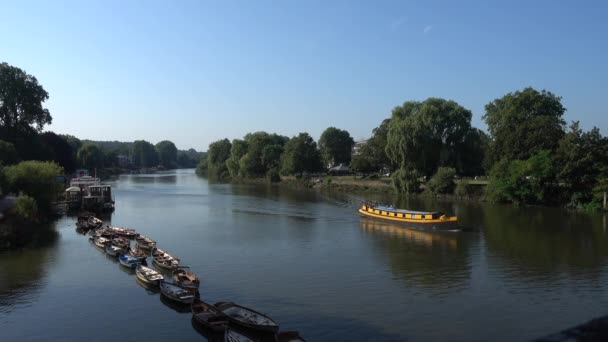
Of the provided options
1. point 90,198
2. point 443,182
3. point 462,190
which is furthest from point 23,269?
point 443,182

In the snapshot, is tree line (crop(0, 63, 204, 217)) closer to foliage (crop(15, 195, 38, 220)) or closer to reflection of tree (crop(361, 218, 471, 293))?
foliage (crop(15, 195, 38, 220))

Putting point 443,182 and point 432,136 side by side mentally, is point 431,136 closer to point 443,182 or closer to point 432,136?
point 432,136

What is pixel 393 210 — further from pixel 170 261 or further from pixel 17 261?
pixel 17 261

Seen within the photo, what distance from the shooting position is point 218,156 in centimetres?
15862

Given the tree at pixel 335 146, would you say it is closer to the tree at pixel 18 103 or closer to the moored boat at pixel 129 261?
the tree at pixel 18 103

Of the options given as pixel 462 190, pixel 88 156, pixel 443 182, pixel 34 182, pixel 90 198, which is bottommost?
pixel 90 198

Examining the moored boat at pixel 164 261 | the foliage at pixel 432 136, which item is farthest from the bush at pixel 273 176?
the moored boat at pixel 164 261

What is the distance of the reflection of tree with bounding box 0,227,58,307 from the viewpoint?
24.1 m

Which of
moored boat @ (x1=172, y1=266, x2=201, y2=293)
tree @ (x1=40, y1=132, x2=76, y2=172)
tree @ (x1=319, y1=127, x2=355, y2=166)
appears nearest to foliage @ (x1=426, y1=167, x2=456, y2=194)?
moored boat @ (x1=172, y1=266, x2=201, y2=293)

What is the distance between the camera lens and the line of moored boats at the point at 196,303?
61.1 feet

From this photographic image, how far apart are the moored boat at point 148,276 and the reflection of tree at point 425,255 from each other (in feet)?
42.8

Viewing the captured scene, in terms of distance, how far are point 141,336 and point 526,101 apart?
68.7 m

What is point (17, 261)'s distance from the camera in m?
30.2

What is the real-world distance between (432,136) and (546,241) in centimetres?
4016
